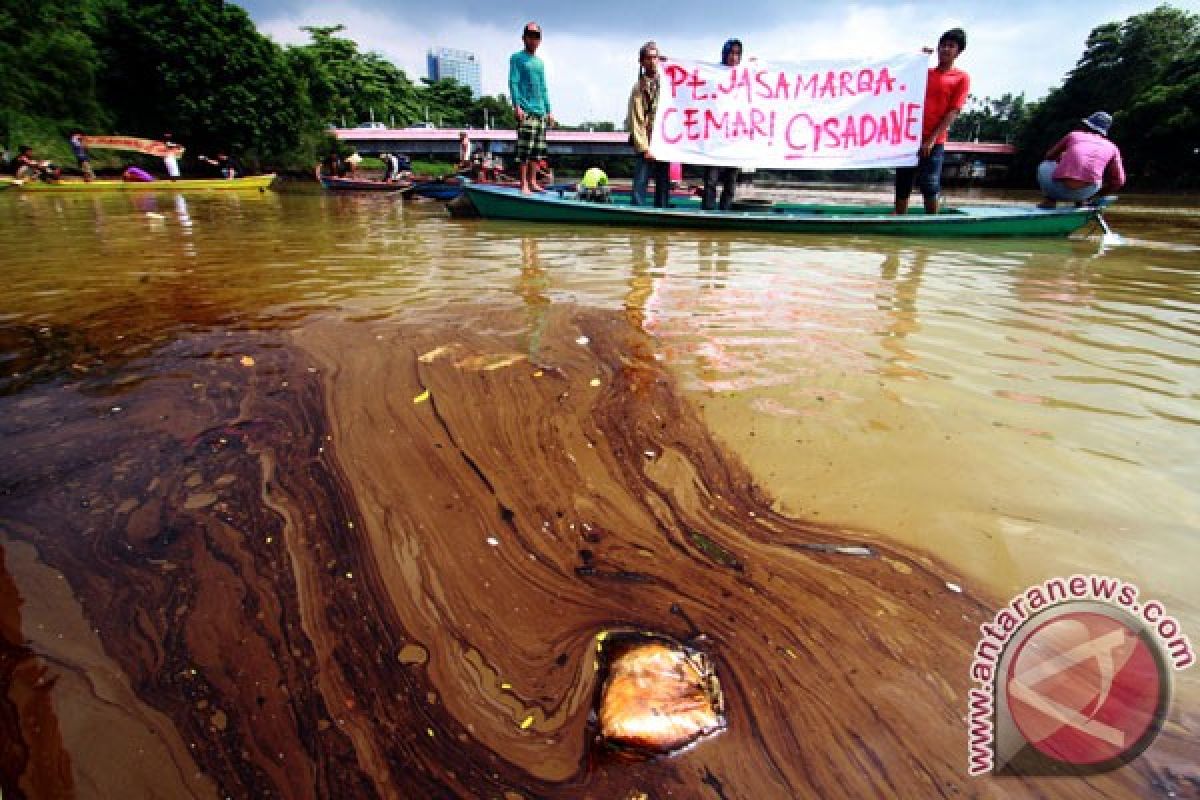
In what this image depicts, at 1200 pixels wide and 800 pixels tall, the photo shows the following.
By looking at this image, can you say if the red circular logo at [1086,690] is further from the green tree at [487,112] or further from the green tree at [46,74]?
the green tree at [487,112]

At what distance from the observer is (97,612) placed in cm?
116

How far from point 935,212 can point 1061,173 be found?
4.95ft

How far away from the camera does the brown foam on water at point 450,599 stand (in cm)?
91

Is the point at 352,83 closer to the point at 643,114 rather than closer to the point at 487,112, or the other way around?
the point at 487,112

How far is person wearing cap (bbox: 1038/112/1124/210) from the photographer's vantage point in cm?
720

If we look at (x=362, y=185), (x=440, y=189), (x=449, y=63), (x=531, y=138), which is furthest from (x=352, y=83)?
(x=449, y=63)

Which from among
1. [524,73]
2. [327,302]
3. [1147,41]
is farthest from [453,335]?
[1147,41]

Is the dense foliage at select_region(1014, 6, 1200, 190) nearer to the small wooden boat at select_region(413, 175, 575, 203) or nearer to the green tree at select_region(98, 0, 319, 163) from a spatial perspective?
the small wooden boat at select_region(413, 175, 575, 203)

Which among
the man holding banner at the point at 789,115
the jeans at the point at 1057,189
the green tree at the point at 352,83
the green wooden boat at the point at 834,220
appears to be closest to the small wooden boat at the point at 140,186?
the green wooden boat at the point at 834,220

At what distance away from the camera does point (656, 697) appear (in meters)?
0.99

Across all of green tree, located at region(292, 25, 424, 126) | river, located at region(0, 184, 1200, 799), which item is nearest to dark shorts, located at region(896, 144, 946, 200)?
river, located at region(0, 184, 1200, 799)

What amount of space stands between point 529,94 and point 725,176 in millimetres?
3348

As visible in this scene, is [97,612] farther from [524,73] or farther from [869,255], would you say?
[524,73]

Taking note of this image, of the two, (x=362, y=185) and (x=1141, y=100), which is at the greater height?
(x=1141, y=100)
